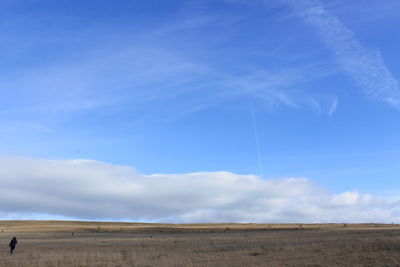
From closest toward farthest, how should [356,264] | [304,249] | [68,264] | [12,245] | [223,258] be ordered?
[356,264], [68,264], [223,258], [304,249], [12,245]

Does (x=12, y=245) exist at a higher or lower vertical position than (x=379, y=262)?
higher

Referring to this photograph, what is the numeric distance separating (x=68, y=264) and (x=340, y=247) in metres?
16.2

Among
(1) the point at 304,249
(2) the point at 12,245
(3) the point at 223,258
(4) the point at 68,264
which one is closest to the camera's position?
(4) the point at 68,264

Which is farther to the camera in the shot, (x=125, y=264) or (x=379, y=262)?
(x=125, y=264)

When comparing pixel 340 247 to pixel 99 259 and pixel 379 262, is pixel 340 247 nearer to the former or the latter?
pixel 379 262

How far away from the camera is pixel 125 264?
24.1 metres

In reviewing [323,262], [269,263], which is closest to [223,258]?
[269,263]

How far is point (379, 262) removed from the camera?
2142cm

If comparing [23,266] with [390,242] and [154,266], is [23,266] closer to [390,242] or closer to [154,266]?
[154,266]

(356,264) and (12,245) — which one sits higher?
(12,245)

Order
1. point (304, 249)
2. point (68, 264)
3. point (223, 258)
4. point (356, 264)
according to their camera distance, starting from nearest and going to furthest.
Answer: point (356, 264)
point (68, 264)
point (223, 258)
point (304, 249)

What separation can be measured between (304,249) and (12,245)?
22.1 metres

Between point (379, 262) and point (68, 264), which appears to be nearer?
point (379, 262)

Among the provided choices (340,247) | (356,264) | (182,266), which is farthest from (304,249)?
(182,266)
